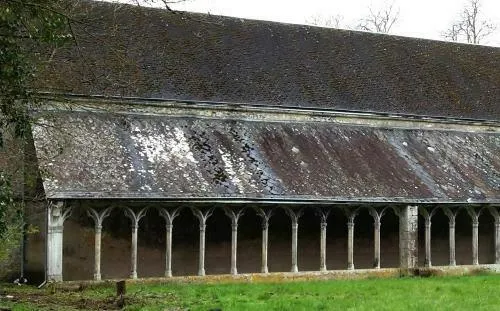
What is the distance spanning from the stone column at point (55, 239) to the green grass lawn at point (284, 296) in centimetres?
73

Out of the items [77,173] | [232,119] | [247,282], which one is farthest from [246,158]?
[77,173]

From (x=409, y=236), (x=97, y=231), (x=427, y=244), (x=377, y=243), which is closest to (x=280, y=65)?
(x=377, y=243)

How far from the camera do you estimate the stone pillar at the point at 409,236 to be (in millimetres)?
22734

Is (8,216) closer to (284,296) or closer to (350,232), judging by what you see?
(284,296)

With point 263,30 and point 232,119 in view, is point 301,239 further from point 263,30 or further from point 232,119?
point 263,30

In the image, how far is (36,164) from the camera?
17828 mm

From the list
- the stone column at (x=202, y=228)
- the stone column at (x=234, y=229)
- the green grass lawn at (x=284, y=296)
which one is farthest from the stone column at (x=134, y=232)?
the stone column at (x=234, y=229)

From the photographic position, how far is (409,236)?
22.8m

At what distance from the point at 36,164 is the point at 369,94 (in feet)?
43.9

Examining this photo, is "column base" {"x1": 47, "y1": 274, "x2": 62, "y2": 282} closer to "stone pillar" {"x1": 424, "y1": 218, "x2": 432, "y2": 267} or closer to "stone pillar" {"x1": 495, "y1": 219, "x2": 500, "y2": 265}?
"stone pillar" {"x1": 424, "y1": 218, "x2": 432, "y2": 267}

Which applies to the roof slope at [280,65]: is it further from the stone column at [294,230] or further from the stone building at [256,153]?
the stone column at [294,230]

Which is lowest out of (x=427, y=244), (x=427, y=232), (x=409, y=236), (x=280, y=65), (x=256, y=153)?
(x=427, y=244)

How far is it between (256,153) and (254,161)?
1.74 feet

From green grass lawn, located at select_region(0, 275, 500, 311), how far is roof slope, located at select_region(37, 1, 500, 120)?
22.9 feet
